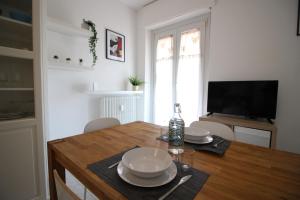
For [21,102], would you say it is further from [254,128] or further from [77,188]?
[254,128]

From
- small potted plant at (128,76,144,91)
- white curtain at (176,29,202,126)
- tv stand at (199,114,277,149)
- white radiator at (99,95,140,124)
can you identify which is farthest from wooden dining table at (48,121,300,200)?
small potted plant at (128,76,144,91)

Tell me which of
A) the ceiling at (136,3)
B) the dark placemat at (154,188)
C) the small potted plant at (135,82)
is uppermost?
the ceiling at (136,3)

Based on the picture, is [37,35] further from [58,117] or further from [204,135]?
[204,135]

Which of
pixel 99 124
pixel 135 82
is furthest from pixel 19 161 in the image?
pixel 135 82

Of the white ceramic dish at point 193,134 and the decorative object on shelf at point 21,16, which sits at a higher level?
the decorative object on shelf at point 21,16

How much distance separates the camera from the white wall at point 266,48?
1.72 meters

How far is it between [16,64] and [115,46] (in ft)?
5.28

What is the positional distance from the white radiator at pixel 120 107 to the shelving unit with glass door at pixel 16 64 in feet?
3.70

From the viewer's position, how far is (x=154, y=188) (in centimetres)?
53

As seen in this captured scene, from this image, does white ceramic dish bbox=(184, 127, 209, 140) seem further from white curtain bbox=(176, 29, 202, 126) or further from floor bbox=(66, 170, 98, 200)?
white curtain bbox=(176, 29, 202, 126)

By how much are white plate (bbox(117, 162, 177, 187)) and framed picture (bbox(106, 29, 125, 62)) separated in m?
2.34

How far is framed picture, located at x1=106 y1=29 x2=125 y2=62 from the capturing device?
2576mm

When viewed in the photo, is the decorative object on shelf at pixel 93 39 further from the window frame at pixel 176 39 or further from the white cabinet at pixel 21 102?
the window frame at pixel 176 39

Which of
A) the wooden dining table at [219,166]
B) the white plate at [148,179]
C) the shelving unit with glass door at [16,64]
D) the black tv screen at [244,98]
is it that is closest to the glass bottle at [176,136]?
the wooden dining table at [219,166]
